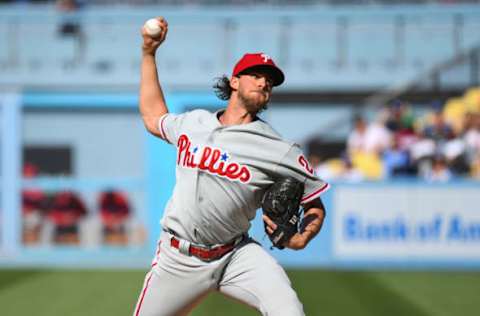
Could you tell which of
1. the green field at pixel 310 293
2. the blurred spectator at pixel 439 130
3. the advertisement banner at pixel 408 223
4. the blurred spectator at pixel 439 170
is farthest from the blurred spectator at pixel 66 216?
the blurred spectator at pixel 439 130

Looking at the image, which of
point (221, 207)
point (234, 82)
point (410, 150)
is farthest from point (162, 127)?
point (410, 150)

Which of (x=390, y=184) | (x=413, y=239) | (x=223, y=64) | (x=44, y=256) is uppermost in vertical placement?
(x=223, y=64)

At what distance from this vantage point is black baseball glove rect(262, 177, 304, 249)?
4492 millimetres

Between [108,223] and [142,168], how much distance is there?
243 centimetres

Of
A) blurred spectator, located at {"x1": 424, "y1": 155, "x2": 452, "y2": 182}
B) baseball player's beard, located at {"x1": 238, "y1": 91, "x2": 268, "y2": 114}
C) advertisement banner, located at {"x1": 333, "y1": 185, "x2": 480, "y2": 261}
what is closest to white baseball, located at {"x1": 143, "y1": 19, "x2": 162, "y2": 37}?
baseball player's beard, located at {"x1": 238, "y1": 91, "x2": 268, "y2": 114}

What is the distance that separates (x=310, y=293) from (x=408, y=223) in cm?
327

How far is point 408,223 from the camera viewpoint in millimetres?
12211

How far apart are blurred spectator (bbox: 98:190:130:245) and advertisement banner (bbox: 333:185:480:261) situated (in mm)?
3668

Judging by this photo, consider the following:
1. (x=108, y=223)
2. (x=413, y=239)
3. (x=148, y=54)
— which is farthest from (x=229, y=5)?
(x=148, y=54)

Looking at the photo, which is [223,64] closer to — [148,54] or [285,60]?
[285,60]

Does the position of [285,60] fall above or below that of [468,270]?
above

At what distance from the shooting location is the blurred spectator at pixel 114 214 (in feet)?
45.0

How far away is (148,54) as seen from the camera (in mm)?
5031

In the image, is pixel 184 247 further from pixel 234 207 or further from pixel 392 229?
pixel 392 229
